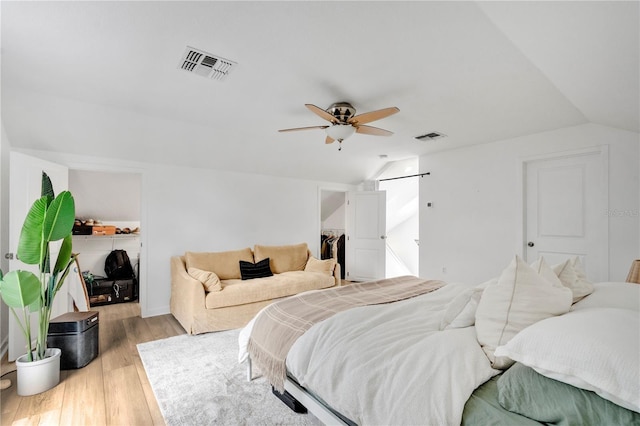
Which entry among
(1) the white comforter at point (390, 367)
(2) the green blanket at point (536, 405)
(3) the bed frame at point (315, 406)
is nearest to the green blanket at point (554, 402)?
(2) the green blanket at point (536, 405)

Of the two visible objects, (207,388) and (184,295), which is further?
(184,295)

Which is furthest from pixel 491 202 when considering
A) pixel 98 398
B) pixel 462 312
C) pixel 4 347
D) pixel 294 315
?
pixel 4 347

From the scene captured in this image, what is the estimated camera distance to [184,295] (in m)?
3.65

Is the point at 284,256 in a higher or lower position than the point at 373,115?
lower

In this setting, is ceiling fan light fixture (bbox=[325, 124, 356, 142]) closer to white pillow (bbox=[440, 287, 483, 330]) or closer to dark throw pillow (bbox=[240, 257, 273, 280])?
white pillow (bbox=[440, 287, 483, 330])

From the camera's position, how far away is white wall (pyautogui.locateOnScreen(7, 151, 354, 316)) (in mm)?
4133

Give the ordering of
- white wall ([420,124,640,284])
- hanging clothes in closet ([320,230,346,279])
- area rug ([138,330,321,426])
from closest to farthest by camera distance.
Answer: area rug ([138,330,321,426]) → white wall ([420,124,640,284]) → hanging clothes in closet ([320,230,346,279])

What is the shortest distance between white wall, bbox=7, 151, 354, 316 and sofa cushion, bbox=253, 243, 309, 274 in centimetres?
43

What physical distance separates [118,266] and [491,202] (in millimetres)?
5902

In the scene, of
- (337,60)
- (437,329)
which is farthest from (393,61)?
(437,329)

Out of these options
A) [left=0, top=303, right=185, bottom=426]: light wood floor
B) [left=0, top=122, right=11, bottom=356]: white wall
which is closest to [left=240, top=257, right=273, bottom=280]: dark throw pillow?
[left=0, top=303, right=185, bottom=426]: light wood floor

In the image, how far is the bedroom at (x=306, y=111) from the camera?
6.09ft

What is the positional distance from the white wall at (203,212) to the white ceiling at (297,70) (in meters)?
0.31

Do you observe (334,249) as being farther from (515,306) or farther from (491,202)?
(515,306)
